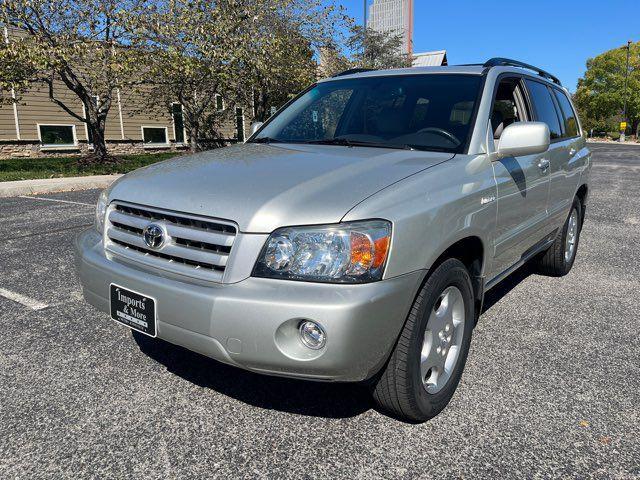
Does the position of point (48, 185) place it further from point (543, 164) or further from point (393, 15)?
point (393, 15)

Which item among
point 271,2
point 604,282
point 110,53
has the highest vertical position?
point 271,2

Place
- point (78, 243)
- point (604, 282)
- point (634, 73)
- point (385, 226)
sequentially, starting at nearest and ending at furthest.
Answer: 1. point (385, 226)
2. point (78, 243)
3. point (604, 282)
4. point (634, 73)

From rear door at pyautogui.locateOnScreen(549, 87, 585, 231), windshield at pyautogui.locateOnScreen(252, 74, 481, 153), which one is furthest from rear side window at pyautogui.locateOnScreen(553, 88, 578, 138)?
windshield at pyautogui.locateOnScreen(252, 74, 481, 153)

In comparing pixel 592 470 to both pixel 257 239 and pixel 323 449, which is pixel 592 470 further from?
pixel 257 239

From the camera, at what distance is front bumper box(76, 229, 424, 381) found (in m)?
1.98

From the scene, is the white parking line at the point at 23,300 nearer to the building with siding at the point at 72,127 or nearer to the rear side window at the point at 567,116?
the rear side window at the point at 567,116

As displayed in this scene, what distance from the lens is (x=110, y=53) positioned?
47.8 ft

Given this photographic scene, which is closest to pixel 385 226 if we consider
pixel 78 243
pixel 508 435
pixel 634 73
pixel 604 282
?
pixel 508 435

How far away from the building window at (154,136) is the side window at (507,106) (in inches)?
863

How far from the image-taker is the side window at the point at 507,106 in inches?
133

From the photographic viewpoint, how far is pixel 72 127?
2108 cm

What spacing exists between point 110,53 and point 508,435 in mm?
15144

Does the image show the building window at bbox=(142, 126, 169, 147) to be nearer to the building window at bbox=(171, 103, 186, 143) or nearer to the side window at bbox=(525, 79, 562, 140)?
the building window at bbox=(171, 103, 186, 143)

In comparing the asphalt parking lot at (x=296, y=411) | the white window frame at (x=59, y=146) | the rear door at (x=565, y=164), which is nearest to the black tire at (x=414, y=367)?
the asphalt parking lot at (x=296, y=411)
